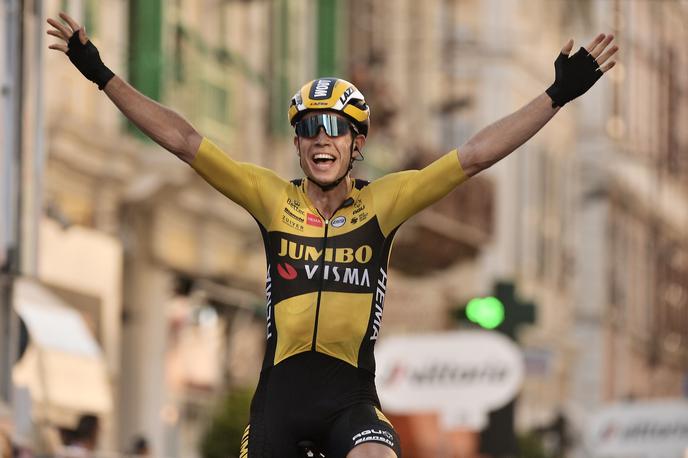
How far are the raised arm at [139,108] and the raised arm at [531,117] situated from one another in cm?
110

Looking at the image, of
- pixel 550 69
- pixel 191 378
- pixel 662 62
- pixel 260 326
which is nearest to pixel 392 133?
pixel 260 326

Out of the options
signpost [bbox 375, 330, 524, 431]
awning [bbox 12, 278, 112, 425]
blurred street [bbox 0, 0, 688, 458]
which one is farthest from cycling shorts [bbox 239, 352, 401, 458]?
signpost [bbox 375, 330, 524, 431]

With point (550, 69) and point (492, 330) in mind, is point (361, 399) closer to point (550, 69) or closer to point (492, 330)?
point (492, 330)

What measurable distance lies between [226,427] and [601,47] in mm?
18951

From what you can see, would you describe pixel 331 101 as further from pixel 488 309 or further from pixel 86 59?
pixel 488 309

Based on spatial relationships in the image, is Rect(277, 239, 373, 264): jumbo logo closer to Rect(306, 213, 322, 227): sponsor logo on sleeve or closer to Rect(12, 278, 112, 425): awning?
Rect(306, 213, 322, 227): sponsor logo on sleeve

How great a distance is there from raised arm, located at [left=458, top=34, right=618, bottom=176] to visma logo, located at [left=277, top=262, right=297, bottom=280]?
799 millimetres

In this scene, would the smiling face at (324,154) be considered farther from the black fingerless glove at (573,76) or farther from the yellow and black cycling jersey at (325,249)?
the black fingerless glove at (573,76)

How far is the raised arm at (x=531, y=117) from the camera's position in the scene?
9219mm

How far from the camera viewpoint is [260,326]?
112ft

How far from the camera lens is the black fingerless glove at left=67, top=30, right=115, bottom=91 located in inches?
367

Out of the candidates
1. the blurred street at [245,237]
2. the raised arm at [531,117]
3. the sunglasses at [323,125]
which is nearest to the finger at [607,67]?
the raised arm at [531,117]

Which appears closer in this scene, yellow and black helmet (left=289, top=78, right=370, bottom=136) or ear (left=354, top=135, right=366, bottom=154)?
yellow and black helmet (left=289, top=78, right=370, bottom=136)

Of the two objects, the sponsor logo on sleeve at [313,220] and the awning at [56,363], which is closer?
the sponsor logo on sleeve at [313,220]
